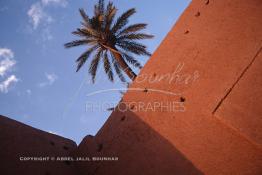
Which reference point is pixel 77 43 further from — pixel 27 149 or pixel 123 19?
pixel 27 149

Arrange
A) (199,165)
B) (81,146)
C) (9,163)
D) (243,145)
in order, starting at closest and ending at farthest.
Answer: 1. (243,145)
2. (199,165)
3. (9,163)
4. (81,146)

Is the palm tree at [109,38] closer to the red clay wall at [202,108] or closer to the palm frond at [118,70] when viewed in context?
the palm frond at [118,70]

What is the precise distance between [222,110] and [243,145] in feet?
1.96

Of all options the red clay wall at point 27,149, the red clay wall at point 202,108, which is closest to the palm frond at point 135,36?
the red clay wall at point 202,108

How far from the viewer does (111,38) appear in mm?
11383

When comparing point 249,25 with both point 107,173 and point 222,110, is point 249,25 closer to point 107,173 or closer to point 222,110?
point 222,110

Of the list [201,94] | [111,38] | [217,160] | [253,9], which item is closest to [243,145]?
[217,160]

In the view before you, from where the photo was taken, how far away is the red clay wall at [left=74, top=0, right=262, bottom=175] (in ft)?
12.2

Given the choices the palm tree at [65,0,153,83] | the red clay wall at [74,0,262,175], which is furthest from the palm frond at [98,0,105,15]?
the red clay wall at [74,0,262,175]

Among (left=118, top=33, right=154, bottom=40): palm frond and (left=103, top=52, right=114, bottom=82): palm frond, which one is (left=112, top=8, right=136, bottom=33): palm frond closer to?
(left=118, top=33, right=154, bottom=40): palm frond

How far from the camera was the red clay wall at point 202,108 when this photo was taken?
12.2ft

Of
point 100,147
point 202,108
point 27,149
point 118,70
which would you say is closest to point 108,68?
point 118,70

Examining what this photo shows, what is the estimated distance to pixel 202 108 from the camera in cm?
411

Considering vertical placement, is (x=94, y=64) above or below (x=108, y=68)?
above
